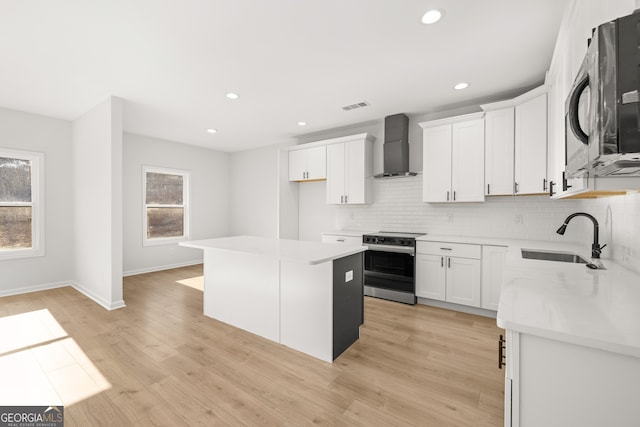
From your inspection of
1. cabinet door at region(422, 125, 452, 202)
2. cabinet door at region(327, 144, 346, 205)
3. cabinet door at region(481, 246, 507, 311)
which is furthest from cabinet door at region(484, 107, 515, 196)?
cabinet door at region(327, 144, 346, 205)

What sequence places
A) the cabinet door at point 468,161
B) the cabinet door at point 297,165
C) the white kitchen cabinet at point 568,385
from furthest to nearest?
the cabinet door at point 297,165 → the cabinet door at point 468,161 → the white kitchen cabinet at point 568,385

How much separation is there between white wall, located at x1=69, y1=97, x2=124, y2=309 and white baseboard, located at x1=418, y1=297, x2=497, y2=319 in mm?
4114

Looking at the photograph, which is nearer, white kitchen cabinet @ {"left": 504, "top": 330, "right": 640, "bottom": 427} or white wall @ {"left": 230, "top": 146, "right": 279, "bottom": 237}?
white kitchen cabinet @ {"left": 504, "top": 330, "right": 640, "bottom": 427}

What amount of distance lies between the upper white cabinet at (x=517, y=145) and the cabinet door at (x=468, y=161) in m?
0.08

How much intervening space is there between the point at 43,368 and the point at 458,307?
4242 millimetres

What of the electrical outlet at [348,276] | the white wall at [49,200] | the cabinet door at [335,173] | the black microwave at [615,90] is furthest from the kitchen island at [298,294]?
the white wall at [49,200]

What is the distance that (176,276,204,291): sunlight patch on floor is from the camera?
463cm

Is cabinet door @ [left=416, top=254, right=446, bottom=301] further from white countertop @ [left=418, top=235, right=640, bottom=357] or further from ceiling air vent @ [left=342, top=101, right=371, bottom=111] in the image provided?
ceiling air vent @ [left=342, top=101, right=371, bottom=111]

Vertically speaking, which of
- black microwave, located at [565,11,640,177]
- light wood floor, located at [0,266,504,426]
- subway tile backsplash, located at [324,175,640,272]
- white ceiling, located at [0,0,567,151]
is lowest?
light wood floor, located at [0,266,504,426]

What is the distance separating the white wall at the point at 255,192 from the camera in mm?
6332

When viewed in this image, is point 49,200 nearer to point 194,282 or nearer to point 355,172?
point 194,282

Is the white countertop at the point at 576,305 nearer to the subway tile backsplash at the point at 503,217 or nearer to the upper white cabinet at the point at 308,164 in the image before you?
the subway tile backsplash at the point at 503,217

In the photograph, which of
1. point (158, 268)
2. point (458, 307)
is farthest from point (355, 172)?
point (158, 268)

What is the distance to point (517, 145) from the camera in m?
3.23
